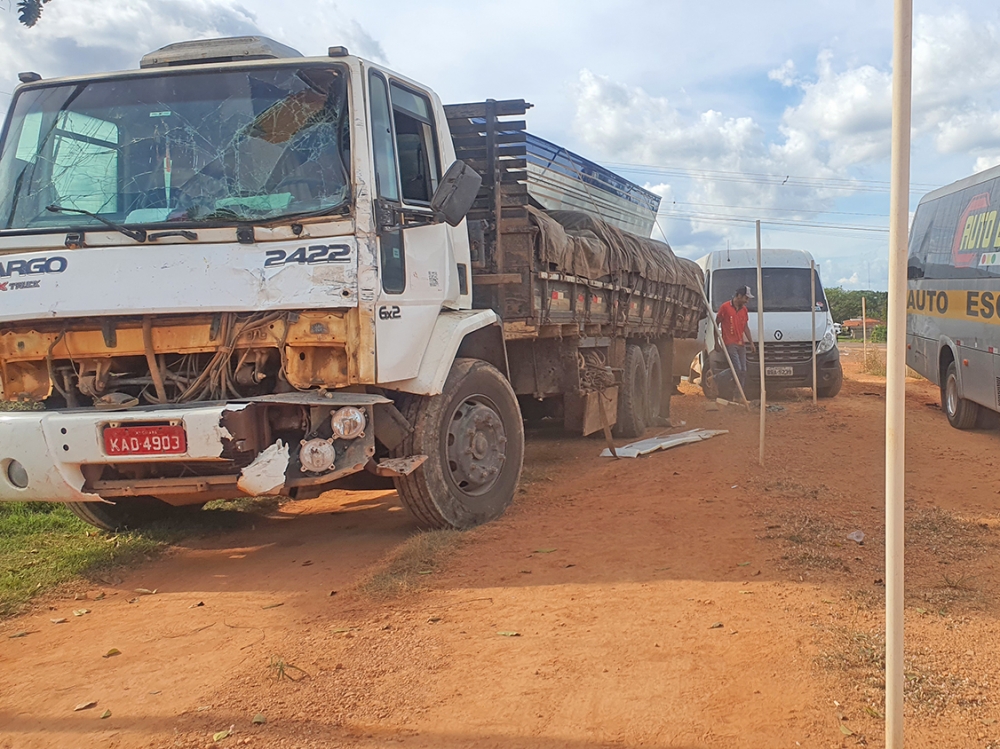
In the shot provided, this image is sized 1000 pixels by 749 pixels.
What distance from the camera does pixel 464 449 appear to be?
532 cm

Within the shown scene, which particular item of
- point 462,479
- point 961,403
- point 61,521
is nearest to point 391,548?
point 462,479

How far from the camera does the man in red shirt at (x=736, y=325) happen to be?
12.3 metres

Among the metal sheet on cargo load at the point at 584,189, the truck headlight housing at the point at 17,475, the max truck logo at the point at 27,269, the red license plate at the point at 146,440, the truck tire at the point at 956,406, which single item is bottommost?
Result: the truck tire at the point at 956,406

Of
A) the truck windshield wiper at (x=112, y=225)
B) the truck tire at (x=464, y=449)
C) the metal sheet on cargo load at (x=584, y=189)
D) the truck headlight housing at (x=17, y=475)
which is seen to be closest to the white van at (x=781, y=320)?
the metal sheet on cargo load at (x=584, y=189)

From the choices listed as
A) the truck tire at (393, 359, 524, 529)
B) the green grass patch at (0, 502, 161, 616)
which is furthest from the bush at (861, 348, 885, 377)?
the green grass patch at (0, 502, 161, 616)

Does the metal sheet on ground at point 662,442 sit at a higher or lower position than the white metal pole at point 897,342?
lower

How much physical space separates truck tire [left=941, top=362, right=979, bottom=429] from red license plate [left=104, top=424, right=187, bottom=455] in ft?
30.0

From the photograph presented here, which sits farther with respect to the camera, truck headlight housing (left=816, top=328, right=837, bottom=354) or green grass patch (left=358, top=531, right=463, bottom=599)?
truck headlight housing (left=816, top=328, right=837, bottom=354)

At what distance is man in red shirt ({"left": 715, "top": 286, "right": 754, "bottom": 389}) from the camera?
12.3 meters

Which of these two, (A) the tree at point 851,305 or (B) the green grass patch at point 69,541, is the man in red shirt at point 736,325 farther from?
(A) the tree at point 851,305

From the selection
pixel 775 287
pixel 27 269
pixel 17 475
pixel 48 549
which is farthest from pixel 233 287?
pixel 775 287

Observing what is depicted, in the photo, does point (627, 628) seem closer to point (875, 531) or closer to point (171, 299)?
point (875, 531)

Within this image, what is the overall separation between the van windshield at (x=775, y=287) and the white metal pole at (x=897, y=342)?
12.0m

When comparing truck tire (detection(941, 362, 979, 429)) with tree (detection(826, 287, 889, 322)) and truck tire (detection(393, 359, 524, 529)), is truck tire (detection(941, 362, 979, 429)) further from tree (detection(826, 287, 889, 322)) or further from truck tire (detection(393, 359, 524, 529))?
tree (detection(826, 287, 889, 322))
